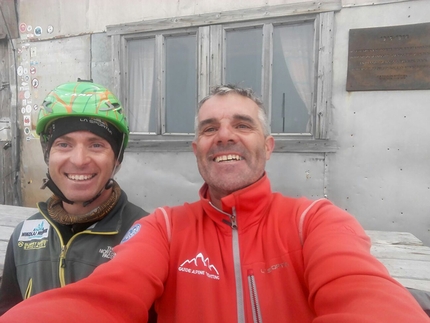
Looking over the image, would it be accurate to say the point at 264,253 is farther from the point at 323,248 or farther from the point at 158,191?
the point at 158,191

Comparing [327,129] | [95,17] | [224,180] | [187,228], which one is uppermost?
[95,17]

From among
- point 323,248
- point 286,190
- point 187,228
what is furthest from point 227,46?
point 323,248

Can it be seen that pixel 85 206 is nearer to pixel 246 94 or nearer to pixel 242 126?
pixel 242 126

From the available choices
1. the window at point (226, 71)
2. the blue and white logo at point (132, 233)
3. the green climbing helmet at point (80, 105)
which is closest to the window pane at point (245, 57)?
the window at point (226, 71)

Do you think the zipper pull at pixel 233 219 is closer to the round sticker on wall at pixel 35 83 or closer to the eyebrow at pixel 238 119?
the eyebrow at pixel 238 119

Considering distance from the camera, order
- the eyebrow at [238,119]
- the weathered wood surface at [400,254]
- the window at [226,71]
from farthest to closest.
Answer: the window at [226,71] < the weathered wood surface at [400,254] < the eyebrow at [238,119]

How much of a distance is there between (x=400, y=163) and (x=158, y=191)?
3257 millimetres

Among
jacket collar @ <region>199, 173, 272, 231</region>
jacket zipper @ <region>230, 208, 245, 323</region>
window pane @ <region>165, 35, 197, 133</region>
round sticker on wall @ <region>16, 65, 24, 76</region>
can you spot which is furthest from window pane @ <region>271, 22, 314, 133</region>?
round sticker on wall @ <region>16, 65, 24, 76</region>

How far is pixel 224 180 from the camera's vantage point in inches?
63.4

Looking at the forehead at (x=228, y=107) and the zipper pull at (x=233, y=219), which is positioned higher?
the forehead at (x=228, y=107)

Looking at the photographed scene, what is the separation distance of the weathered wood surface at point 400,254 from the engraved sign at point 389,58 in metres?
1.74

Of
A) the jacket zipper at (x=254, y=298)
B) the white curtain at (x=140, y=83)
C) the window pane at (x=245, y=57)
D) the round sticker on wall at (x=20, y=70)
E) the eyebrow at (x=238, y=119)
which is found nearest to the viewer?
the jacket zipper at (x=254, y=298)

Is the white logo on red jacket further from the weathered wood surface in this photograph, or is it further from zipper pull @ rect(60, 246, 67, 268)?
the weathered wood surface

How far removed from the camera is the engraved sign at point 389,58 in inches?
134
